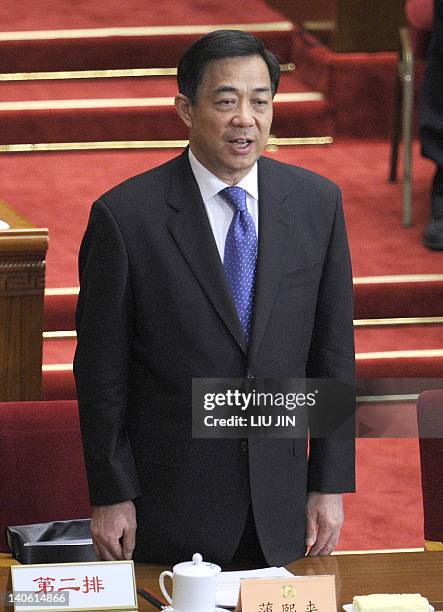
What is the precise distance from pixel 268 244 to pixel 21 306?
1.31 metres

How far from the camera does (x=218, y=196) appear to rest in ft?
9.04

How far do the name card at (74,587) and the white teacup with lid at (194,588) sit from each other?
80 mm

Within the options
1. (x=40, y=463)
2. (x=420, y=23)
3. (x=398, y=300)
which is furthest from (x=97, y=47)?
(x=40, y=463)

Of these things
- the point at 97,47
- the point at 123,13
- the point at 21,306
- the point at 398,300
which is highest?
the point at 123,13

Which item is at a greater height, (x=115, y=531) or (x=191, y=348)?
(x=191, y=348)

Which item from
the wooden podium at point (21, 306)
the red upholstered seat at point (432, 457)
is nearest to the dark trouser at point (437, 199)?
the wooden podium at point (21, 306)

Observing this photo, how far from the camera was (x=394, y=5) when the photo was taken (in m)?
6.36

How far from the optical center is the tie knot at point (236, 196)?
274 centimetres

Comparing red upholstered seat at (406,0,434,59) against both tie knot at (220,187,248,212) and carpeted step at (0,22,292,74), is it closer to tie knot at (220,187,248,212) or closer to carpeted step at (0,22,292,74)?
carpeted step at (0,22,292,74)

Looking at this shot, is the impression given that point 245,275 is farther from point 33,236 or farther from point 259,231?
point 33,236

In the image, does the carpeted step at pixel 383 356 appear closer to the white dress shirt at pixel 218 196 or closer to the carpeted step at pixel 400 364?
the carpeted step at pixel 400 364

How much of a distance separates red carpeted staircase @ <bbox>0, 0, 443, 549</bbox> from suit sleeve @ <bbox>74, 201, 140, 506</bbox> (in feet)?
6.39

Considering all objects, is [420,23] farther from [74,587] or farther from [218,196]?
[74,587]

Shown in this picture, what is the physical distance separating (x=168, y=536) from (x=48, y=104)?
364 cm
